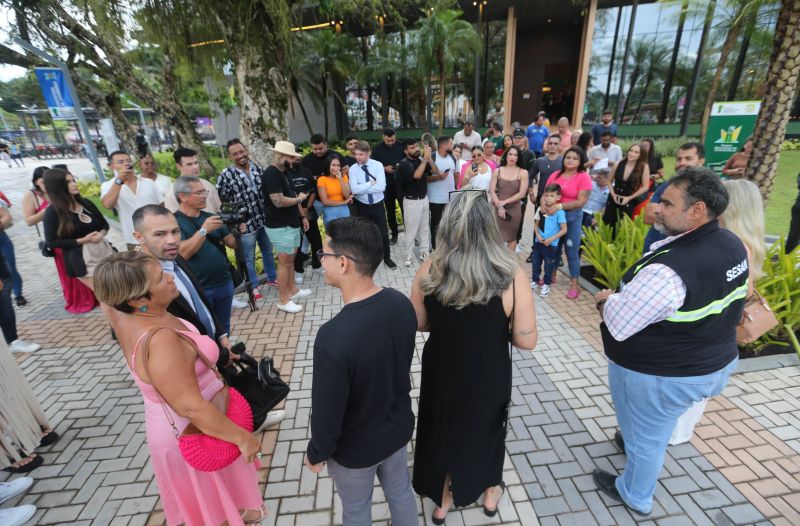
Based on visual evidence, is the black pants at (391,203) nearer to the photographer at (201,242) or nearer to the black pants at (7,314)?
the photographer at (201,242)

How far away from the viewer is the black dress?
1.80m

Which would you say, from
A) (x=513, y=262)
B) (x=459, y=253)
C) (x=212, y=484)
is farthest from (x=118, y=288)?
(x=513, y=262)

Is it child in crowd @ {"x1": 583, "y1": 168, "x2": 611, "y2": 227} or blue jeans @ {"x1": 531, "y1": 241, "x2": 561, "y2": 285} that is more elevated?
child in crowd @ {"x1": 583, "y1": 168, "x2": 611, "y2": 227}

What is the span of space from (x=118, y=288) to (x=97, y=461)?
2256 mm

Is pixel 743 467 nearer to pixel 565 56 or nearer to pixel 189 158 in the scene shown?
pixel 189 158

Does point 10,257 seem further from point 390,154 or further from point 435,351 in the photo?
point 435,351

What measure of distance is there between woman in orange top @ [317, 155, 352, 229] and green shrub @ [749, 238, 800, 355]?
489 centimetres

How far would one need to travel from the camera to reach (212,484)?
6.51 feet

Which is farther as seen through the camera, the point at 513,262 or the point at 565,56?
the point at 565,56

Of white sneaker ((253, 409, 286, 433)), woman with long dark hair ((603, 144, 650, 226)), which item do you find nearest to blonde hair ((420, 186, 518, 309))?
white sneaker ((253, 409, 286, 433))

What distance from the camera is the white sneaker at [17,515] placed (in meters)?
2.40

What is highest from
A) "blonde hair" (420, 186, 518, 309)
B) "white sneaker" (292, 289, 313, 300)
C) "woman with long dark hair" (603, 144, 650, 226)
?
"blonde hair" (420, 186, 518, 309)

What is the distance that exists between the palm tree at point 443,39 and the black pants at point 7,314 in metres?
16.2

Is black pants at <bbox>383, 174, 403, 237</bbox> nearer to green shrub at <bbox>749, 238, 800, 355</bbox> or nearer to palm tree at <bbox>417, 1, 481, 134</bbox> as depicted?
green shrub at <bbox>749, 238, 800, 355</bbox>
